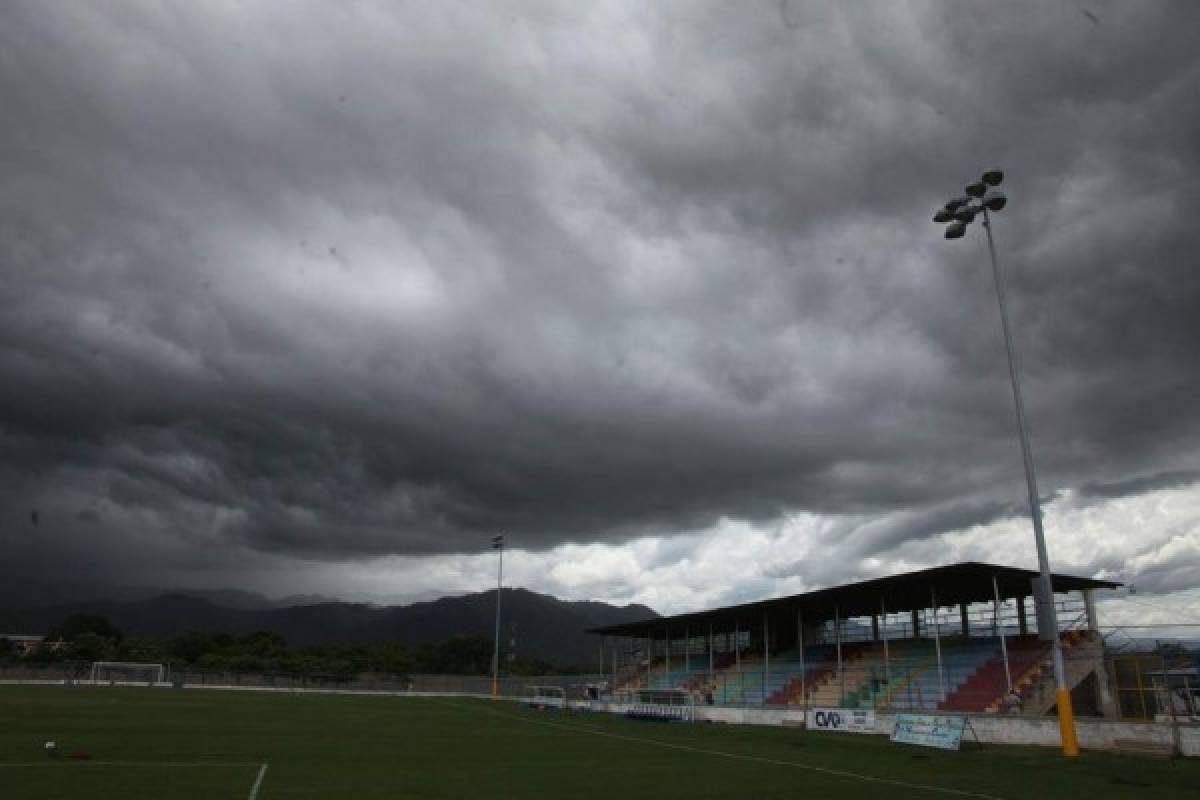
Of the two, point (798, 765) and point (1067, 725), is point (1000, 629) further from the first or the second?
point (798, 765)

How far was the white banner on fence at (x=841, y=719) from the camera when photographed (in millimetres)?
35884

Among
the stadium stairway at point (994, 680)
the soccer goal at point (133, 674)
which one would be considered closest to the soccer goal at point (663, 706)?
the stadium stairway at point (994, 680)

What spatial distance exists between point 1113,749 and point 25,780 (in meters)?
26.9

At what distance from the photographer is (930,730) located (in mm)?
29516

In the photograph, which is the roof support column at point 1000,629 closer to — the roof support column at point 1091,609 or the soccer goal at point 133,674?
the roof support column at point 1091,609

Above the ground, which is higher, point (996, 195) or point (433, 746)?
point (996, 195)

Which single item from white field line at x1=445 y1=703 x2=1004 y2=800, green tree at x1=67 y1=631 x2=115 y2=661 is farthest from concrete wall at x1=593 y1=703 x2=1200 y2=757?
green tree at x1=67 y1=631 x2=115 y2=661

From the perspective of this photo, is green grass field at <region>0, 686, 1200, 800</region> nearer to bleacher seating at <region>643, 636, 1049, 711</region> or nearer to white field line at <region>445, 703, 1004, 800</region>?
white field line at <region>445, 703, 1004, 800</region>

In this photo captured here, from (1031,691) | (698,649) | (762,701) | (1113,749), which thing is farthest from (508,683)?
(1113,749)

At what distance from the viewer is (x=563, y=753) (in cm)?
2581

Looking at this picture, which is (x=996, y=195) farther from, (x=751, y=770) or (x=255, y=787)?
(x=255, y=787)

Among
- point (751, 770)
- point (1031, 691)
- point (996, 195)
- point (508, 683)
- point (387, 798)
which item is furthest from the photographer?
point (508, 683)

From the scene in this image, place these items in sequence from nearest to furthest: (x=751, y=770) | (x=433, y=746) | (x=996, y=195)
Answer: (x=751, y=770) < (x=996, y=195) < (x=433, y=746)

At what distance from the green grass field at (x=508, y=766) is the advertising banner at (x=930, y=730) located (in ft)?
2.54
